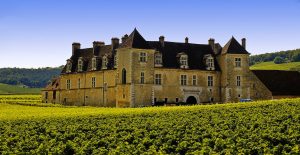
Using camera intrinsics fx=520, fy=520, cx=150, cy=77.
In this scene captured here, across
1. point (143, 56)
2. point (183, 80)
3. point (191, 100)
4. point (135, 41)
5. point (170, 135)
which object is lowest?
point (170, 135)

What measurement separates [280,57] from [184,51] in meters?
110

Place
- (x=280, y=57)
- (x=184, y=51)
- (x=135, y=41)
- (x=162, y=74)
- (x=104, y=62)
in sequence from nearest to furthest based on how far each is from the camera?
(x=135, y=41)
(x=162, y=74)
(x=104, y=62)
(x=184, y=51)
(x=280, y=57)

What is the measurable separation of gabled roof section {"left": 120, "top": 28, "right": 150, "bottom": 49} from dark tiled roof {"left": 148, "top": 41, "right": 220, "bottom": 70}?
3897mm

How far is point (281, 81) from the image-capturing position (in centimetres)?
7575

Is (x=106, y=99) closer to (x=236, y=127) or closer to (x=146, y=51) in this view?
(x=146, y=51)

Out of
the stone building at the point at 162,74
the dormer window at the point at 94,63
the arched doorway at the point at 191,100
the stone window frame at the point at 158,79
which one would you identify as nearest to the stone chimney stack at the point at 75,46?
the stone building at the point at 162,74

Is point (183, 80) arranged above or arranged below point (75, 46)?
below

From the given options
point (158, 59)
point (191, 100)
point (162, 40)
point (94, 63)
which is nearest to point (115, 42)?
point (94, 63)

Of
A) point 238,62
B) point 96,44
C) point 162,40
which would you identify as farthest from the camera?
point 96,44

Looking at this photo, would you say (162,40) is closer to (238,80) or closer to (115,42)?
(115,42)

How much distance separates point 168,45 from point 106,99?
1171cm

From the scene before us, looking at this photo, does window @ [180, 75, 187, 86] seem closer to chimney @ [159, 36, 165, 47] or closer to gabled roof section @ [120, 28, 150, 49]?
chimney @ [159, 36, 165, 47]

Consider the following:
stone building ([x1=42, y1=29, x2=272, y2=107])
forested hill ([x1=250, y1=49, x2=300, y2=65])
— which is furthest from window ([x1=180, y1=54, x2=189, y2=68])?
forested hill ([x1=250, y1=49, x2=300, y2=65])

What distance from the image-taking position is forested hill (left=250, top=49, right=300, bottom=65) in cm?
16550
